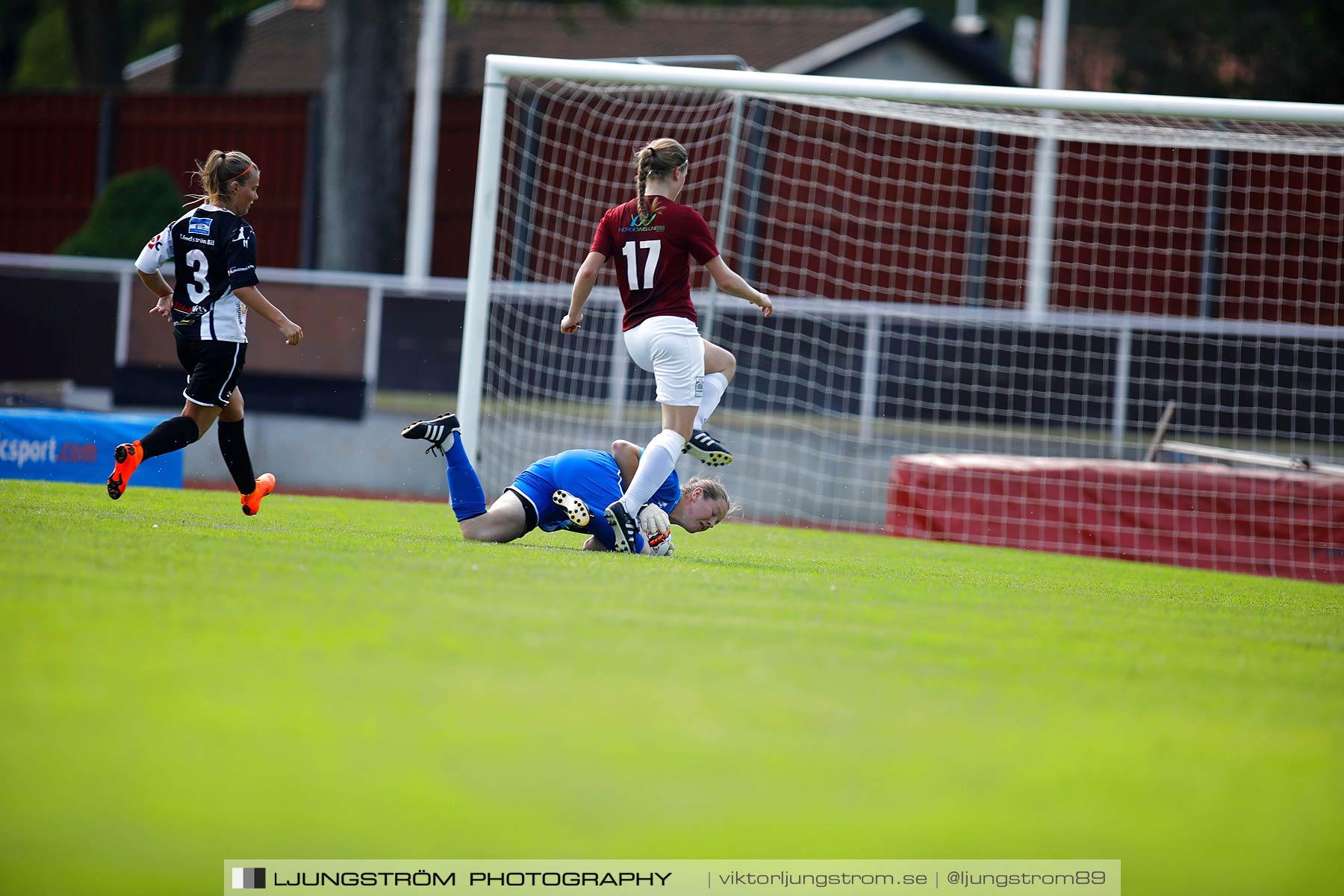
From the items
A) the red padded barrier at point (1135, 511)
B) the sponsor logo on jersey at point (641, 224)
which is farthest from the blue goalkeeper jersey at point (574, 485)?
the red padded barrier at point (1135, 511)

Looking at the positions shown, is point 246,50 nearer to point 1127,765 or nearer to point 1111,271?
point 1111,271

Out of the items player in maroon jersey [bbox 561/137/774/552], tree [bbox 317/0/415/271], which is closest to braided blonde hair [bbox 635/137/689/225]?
player in maroon jersey [bbox 561/137/774/552]

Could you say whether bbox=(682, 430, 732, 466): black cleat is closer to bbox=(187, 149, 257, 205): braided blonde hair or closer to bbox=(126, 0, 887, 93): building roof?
bbox=(187, 149, 257, 205): braided blonde hair

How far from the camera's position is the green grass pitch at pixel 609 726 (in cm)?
257

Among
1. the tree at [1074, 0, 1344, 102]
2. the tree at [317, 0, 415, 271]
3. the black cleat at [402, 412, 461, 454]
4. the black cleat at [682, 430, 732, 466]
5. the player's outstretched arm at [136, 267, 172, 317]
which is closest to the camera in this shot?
the black cleat at [402, 412, 461, 454]

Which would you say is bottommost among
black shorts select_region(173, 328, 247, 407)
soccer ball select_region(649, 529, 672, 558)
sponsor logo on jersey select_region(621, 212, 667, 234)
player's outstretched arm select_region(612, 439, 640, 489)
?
soccer ball select_region(649, 529, 672, 558)

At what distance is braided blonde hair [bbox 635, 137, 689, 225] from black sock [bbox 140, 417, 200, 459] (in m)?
2.47

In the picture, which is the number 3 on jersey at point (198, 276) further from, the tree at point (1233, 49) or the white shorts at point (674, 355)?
the tree at point (1233, 49)

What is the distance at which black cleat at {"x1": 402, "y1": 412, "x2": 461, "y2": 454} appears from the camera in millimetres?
5945

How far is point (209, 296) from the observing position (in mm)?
6762

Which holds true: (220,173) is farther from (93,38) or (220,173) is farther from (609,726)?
(93,38)

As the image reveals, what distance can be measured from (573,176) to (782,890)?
19.2 meters

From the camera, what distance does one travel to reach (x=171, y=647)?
3.54 metres

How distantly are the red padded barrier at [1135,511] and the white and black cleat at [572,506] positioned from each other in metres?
4.56
